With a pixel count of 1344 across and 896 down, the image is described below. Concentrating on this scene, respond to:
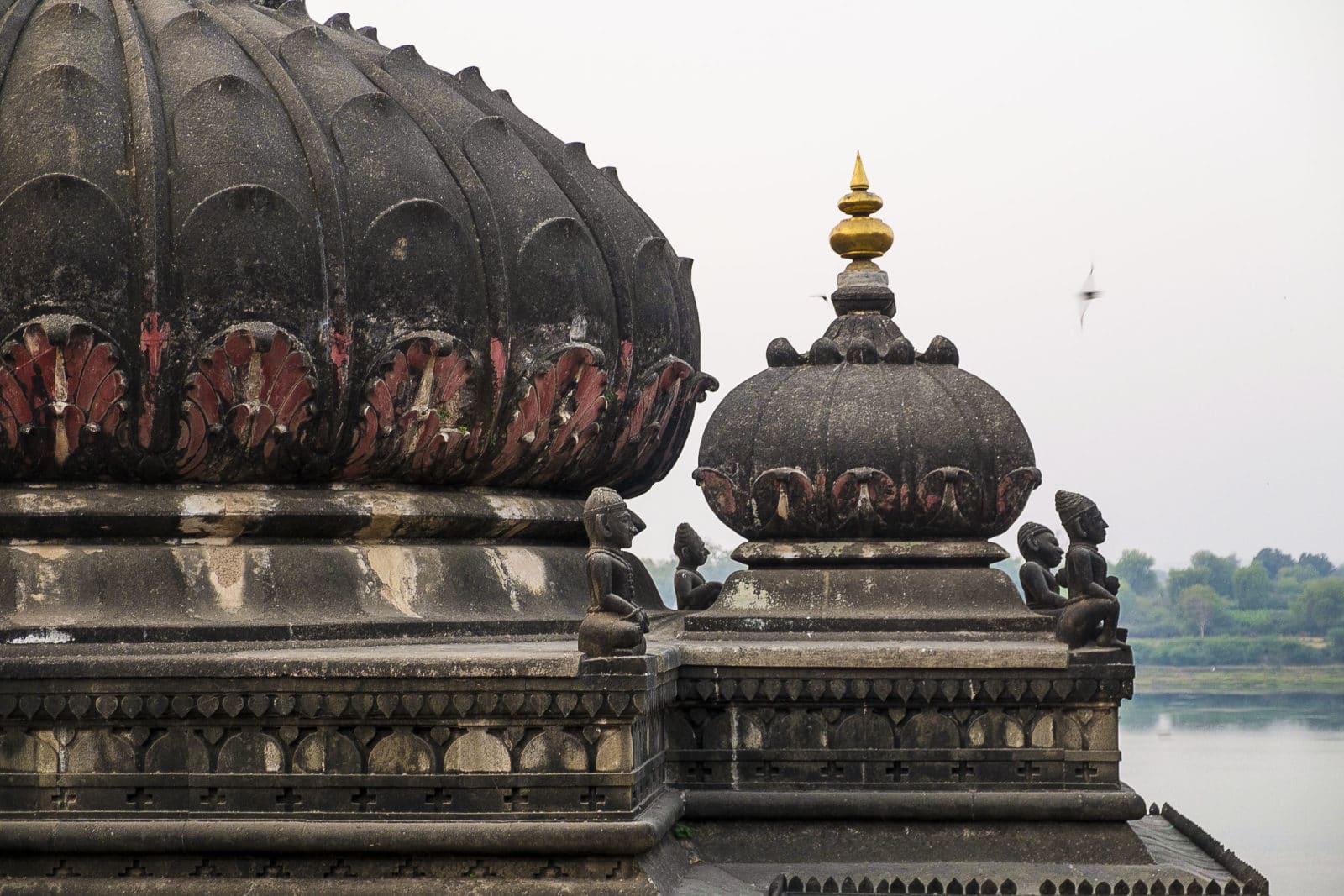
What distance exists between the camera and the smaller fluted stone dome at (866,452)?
10.4 metres

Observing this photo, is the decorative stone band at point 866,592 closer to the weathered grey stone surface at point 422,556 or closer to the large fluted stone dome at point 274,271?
the weathered grey stone surface at point 422,556

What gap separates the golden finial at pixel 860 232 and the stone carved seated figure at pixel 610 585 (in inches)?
149

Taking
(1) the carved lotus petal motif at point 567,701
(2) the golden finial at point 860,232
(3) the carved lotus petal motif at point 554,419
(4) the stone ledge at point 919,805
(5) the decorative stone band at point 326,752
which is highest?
(2) the golden finial at point 860,232

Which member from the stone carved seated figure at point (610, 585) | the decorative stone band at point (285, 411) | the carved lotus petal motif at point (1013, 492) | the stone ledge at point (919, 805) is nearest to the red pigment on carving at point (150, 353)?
the decorative stone band at point (285, 411)

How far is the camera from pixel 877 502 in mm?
10398

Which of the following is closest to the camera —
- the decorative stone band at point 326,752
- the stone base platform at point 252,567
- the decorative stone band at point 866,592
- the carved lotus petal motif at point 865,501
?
the decorative stone band at point 326,752

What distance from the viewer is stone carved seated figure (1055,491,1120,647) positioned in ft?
30.4

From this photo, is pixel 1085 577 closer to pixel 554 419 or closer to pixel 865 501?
pixel 865 501

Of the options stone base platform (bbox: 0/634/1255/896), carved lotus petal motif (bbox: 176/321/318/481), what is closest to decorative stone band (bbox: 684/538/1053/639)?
stone base platform (bbox: 0/634/1255/896)

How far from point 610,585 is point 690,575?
139 inches

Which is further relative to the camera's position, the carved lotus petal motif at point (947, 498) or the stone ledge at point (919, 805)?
the carved lotus petal motif at point (947, 498)

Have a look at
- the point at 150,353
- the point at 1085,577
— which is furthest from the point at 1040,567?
the point at 150,353

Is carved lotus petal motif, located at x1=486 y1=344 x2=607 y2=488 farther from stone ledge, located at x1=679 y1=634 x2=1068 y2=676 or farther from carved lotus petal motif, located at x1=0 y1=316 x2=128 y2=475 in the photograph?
carved lotus petal motif, located at x1=0 y1=316 x2=128 y2=475

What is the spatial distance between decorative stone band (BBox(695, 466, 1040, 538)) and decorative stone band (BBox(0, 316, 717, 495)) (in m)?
0.96
